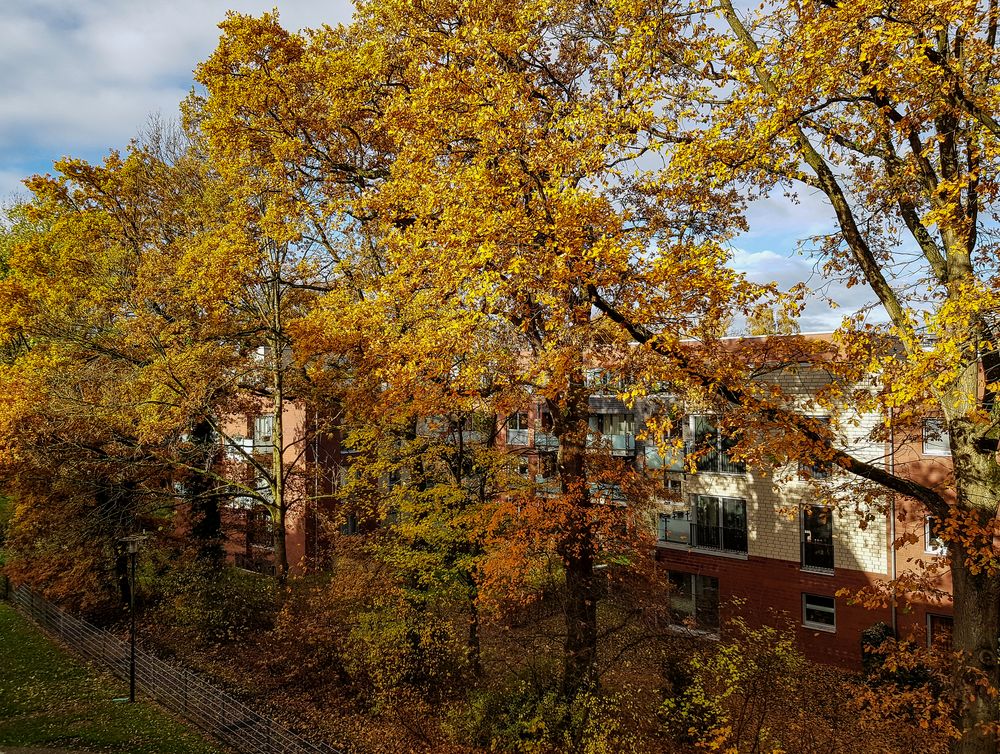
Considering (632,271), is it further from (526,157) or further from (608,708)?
(608,708)

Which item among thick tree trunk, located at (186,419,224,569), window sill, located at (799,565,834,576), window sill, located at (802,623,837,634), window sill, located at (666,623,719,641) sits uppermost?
thick tree trunk, located at (186,419,224,569)

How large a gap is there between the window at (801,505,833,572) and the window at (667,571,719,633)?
12.0 feet

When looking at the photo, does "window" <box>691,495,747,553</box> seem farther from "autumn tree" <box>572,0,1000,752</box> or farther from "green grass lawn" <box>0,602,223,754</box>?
"green grass lawn" <box>0,602,223,754</box>

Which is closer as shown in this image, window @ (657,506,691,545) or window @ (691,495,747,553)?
window @ (691,495,747,553)

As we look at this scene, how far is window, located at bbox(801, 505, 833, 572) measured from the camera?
72.0ft

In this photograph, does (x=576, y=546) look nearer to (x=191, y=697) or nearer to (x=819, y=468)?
(x=819, y=468)

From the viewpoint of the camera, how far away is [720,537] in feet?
80.2

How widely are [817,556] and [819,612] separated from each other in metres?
1.96

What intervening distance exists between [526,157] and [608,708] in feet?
35.4

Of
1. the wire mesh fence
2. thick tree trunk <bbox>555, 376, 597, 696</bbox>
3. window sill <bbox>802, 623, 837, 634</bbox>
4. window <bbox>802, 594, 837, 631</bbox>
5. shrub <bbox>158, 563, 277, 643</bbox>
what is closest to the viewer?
thick tree trunk <bbox>555, 376, 597, 696</bbox>

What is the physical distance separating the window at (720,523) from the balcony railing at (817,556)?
217 cm

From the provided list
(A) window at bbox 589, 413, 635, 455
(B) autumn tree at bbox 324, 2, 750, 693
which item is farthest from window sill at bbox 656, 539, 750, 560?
(B) autumn tree at bbox 324, 2, 750, 693

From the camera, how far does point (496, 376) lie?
12305mm

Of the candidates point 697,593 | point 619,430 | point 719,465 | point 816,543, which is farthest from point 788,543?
point 619,430
